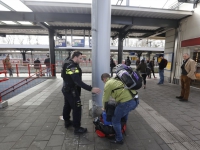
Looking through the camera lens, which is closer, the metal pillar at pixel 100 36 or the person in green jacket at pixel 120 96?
the person in green jacket at pixel 120 96

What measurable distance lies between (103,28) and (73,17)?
12.4 ft

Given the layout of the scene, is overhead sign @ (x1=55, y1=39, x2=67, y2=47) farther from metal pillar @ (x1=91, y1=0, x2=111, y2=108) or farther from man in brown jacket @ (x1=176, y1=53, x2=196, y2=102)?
man in brown jacket @ (x1=176, y1=53, x2=196, y2=102)

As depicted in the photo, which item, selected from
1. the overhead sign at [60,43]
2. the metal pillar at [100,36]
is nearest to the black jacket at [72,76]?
the metal pillar at [100,36]

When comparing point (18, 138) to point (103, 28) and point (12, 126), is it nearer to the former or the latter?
point (12, 126)

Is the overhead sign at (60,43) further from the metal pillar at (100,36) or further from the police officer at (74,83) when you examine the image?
the police officer at (74,83)

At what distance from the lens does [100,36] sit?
117 inches

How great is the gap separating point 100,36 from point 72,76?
1293mm

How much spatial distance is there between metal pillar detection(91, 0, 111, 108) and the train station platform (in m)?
1.05

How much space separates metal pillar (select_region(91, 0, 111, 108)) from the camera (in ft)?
9.47

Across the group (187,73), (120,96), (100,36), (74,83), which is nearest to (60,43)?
(100,36)

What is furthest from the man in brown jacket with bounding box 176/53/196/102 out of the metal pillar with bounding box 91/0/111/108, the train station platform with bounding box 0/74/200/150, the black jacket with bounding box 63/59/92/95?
the black jacket with bounding box 63/59/92/95

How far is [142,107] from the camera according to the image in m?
4.00

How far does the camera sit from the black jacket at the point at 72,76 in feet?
7.30

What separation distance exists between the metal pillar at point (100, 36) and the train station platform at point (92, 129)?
105cm
